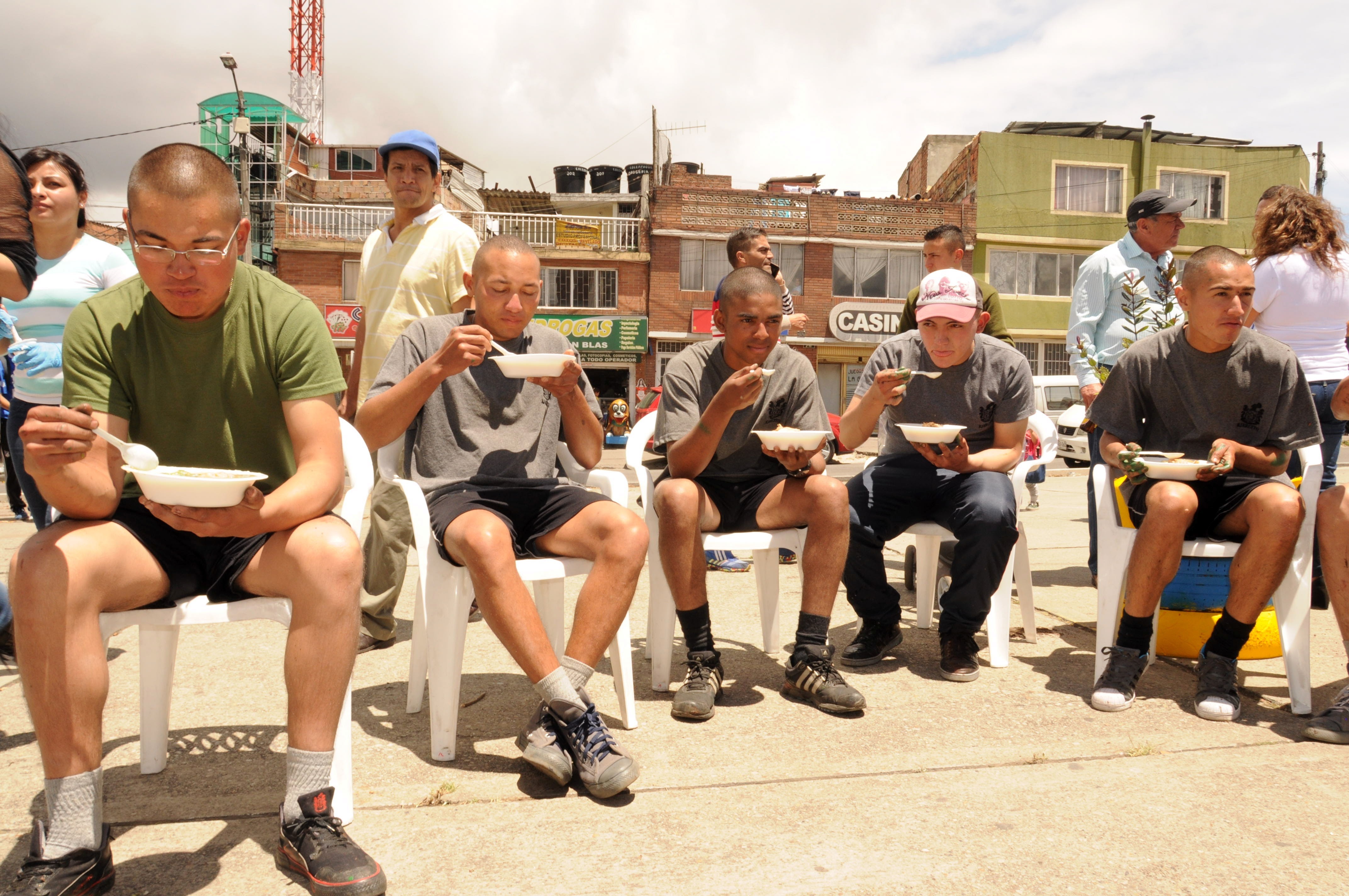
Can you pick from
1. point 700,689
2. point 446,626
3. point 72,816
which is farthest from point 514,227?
point 72,816

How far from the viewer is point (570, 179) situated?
1345 inches

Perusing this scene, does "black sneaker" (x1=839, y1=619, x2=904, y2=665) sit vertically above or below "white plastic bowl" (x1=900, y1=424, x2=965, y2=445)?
below

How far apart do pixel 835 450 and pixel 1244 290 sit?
155 centimetres

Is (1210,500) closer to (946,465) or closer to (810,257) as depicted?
(946,465)

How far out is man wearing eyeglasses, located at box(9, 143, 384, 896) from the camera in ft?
5.87

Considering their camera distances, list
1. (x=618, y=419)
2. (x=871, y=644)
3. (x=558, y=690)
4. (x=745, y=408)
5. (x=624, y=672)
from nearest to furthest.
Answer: (x=558, y=690) → (x=624, y=672) → (x=745, y=408) → (x=871, y=644) → (x=618, y=419)

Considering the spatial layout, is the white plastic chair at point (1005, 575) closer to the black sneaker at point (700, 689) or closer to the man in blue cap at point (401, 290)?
the black sneaker at point (700, 689)

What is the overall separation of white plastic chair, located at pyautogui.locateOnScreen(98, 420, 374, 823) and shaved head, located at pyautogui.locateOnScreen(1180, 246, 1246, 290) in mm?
2777

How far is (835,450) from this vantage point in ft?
12.4

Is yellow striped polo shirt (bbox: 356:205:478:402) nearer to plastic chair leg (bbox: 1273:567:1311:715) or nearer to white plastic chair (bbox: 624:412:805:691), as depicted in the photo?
white plastic chair (bbox: 624:412:805:691)

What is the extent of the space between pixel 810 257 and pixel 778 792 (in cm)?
2728

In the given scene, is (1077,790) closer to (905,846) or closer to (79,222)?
(905,846)

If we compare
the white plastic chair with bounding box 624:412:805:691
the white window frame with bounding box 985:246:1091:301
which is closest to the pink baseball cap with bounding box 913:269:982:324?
the white plastic chair with bounding box 624:412:805:691

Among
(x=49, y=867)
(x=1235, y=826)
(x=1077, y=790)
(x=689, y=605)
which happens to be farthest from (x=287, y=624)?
(x=1235, y=826)
